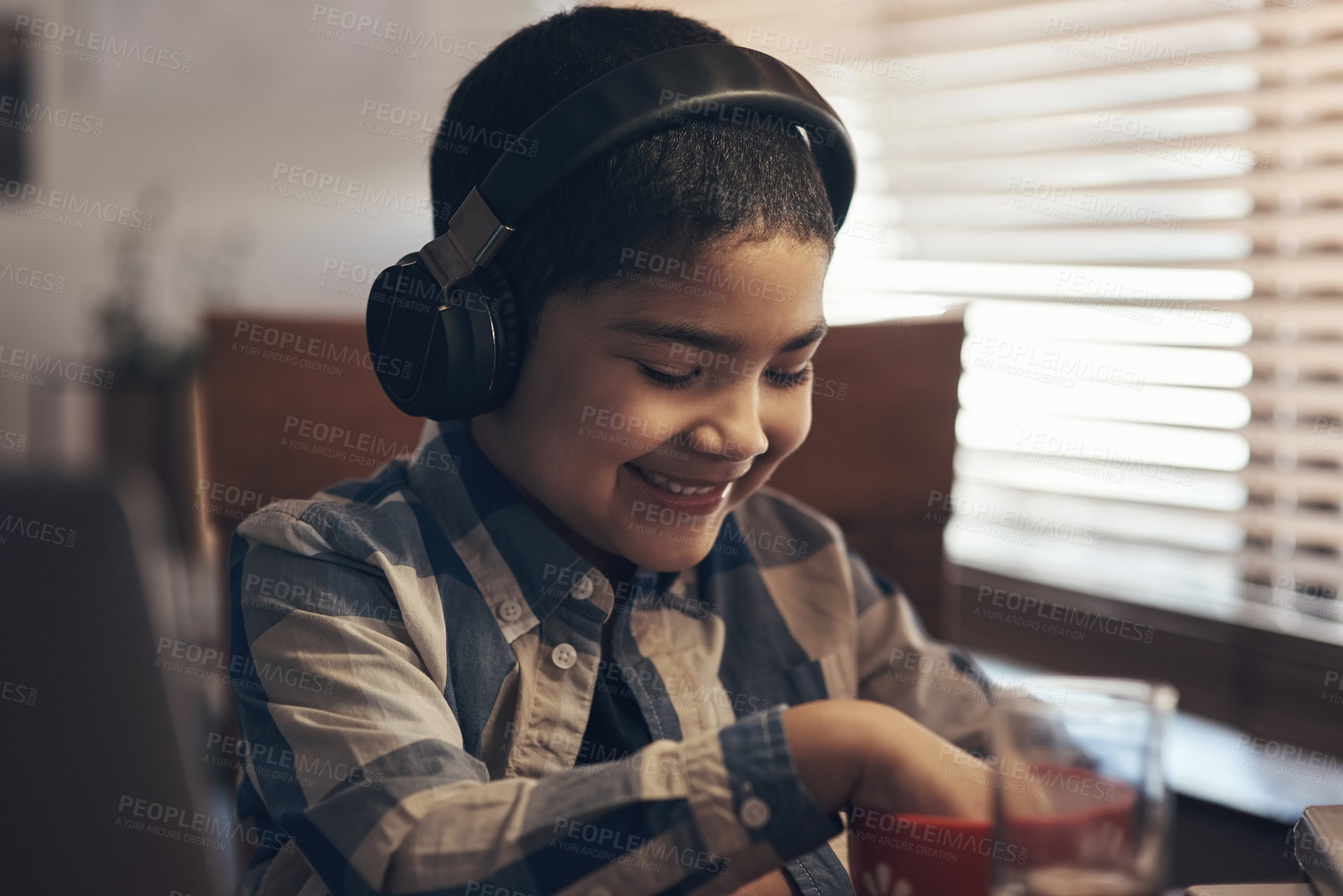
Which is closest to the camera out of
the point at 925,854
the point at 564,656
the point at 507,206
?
the point at 925,854

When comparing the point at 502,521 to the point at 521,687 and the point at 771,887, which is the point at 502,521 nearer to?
the point at 521,687

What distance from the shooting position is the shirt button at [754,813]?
53cm

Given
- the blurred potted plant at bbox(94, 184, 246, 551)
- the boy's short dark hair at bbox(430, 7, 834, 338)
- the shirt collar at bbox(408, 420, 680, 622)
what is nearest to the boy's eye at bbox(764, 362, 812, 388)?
the boy's short dark hair at bbox(430, 7, 834, 338)

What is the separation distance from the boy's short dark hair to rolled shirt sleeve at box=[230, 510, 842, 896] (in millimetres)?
254

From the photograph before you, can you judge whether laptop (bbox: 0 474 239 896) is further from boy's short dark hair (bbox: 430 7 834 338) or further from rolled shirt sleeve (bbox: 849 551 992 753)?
rolled shirt sleeve (bbox: 849 551 992 753)

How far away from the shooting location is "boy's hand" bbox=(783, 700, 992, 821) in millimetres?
540

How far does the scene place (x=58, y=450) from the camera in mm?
2574

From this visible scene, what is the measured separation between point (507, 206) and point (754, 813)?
43 cm

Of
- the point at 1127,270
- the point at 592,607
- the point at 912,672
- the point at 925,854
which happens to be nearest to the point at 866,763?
the point at 925,854

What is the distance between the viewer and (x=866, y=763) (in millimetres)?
550

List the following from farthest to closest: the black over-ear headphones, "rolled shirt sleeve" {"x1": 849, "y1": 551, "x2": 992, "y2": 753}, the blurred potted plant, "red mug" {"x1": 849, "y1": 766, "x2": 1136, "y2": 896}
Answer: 1. the blurred potted plant
2. "rolled shirt sleeve" {"x1": 849, "y1": 551, "x2": 992, "y2": 753}
3. the black over-ear headphones
4. "red mug" {"x1": 849, "y1": 766, "x2": 1136, "y2": 896}

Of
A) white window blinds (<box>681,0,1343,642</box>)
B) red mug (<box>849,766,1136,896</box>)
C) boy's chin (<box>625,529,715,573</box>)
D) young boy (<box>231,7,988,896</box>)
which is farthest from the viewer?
white window blinds (<box>681,0,1343,642</box>)

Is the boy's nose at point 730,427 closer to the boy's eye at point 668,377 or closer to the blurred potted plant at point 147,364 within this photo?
the boy's eye at point 668,377

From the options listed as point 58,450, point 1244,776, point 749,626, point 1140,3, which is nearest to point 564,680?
point 749,626
